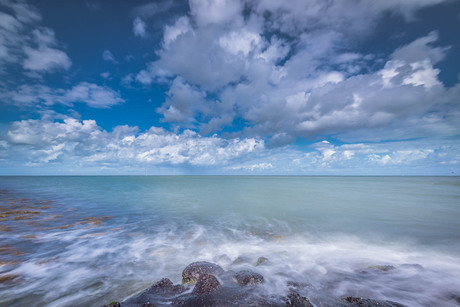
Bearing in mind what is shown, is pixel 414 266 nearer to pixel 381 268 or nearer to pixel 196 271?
pixel 381 268

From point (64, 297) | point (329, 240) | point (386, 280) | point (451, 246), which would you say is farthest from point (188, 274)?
point (451, 246)

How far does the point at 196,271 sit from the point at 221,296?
1.30 meters

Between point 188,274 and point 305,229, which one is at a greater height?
point 188,274

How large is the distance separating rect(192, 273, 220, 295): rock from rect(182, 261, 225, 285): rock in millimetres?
617

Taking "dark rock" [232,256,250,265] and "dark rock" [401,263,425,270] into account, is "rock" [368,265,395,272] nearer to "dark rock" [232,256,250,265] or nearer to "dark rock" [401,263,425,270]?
"dark rock" [401,263,425,270]

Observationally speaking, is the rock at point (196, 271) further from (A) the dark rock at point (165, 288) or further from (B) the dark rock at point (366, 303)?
(B) the dark rock at point (366, 303)

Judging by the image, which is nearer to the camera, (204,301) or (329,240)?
(204,301)

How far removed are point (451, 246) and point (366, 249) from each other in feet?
13.5

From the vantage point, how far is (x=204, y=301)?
4.19 metres

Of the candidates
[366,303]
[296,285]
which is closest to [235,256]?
[296,285]

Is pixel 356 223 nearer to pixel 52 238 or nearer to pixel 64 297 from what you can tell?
pixel 64 297

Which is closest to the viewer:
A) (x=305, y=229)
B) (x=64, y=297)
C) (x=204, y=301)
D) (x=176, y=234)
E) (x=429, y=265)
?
(x=204, y=301)

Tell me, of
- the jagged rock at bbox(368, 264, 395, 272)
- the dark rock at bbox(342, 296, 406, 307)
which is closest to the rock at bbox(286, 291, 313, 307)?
the dark rock at bbox(342, 296, 406, 307)

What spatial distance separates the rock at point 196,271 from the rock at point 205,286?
24.3 inches
